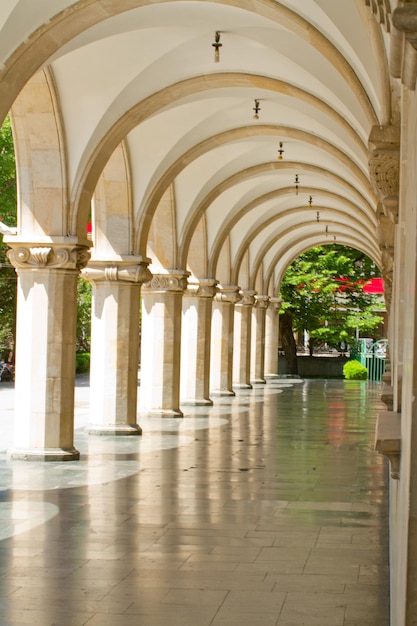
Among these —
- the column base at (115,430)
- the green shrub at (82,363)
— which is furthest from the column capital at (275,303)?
the column base at (115,430)

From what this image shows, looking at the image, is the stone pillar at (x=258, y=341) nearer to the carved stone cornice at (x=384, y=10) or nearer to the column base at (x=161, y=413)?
the column base at (x=161, y=413)

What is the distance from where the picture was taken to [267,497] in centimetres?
989

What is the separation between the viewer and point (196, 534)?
26.4 ft

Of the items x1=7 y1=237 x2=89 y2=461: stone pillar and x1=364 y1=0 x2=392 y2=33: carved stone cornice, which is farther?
x1=7 y1=237 x2=89 y2=461: stone pillar

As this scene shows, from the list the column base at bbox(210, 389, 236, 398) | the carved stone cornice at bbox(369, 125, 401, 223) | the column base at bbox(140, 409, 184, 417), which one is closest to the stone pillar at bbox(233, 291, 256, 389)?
the column base at bbox(210, 389, 236, 398)

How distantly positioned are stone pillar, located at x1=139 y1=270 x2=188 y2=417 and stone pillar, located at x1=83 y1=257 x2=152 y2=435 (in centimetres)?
320

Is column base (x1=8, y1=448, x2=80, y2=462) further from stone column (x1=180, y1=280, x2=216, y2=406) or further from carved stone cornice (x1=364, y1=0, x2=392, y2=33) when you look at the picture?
stone column (x1=180, y1=280, x2=216, y2=406)

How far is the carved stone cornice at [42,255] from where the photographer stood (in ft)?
40.2

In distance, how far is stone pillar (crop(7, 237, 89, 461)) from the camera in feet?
40.3

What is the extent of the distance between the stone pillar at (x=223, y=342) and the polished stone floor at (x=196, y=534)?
33.4 feet

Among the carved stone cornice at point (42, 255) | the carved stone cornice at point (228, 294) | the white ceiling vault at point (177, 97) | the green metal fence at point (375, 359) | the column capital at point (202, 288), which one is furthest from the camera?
the green metal fence at point (375, 359)

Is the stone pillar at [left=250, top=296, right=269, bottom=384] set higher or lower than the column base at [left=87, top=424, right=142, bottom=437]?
higher

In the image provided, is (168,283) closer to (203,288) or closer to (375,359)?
(203,288)

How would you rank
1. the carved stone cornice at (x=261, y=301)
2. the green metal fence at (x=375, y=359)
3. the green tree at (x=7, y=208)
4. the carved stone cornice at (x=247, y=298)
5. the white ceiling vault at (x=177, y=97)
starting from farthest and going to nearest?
the green metal fence at (x=375, y=359), the carved stone cornice at (x=261, y=301), the carved stone cornice at (x=247, y=298), the green tree at (x=7, y=208), the white ceiling vault at (x=177, y=97)
